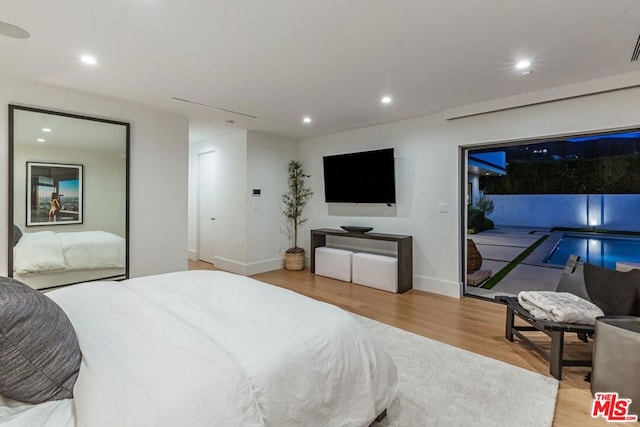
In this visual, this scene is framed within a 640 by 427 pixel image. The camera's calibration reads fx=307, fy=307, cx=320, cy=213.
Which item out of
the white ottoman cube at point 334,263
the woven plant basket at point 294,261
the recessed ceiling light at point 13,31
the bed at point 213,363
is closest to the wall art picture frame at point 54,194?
the recessed ceiling light at point 13,31

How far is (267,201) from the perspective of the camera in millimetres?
5477

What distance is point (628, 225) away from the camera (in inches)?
127

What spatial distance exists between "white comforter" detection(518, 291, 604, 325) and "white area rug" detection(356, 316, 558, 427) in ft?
1.47

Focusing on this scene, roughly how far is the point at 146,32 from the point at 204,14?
52 centimetres

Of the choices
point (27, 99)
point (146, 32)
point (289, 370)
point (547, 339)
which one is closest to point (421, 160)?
point (547, 339)

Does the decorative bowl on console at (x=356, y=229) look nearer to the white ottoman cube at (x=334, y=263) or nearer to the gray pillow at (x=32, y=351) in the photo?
the white ottoman cube at (x=334, y=263)

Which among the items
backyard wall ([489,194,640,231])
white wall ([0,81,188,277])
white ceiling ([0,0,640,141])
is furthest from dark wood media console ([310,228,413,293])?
white wall ([0,81,188,277])

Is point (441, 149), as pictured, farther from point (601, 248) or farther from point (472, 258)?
point (601, 248)

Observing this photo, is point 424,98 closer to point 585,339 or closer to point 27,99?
point 585,339

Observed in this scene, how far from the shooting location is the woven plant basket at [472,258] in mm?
4293

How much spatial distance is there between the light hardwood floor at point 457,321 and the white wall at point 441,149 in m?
0.53

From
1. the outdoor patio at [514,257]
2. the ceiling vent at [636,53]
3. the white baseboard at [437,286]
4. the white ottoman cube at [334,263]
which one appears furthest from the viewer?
the white ottoman cube at [334,263]

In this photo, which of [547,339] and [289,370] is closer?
[289,370]

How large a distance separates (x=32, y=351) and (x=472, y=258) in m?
4.59
